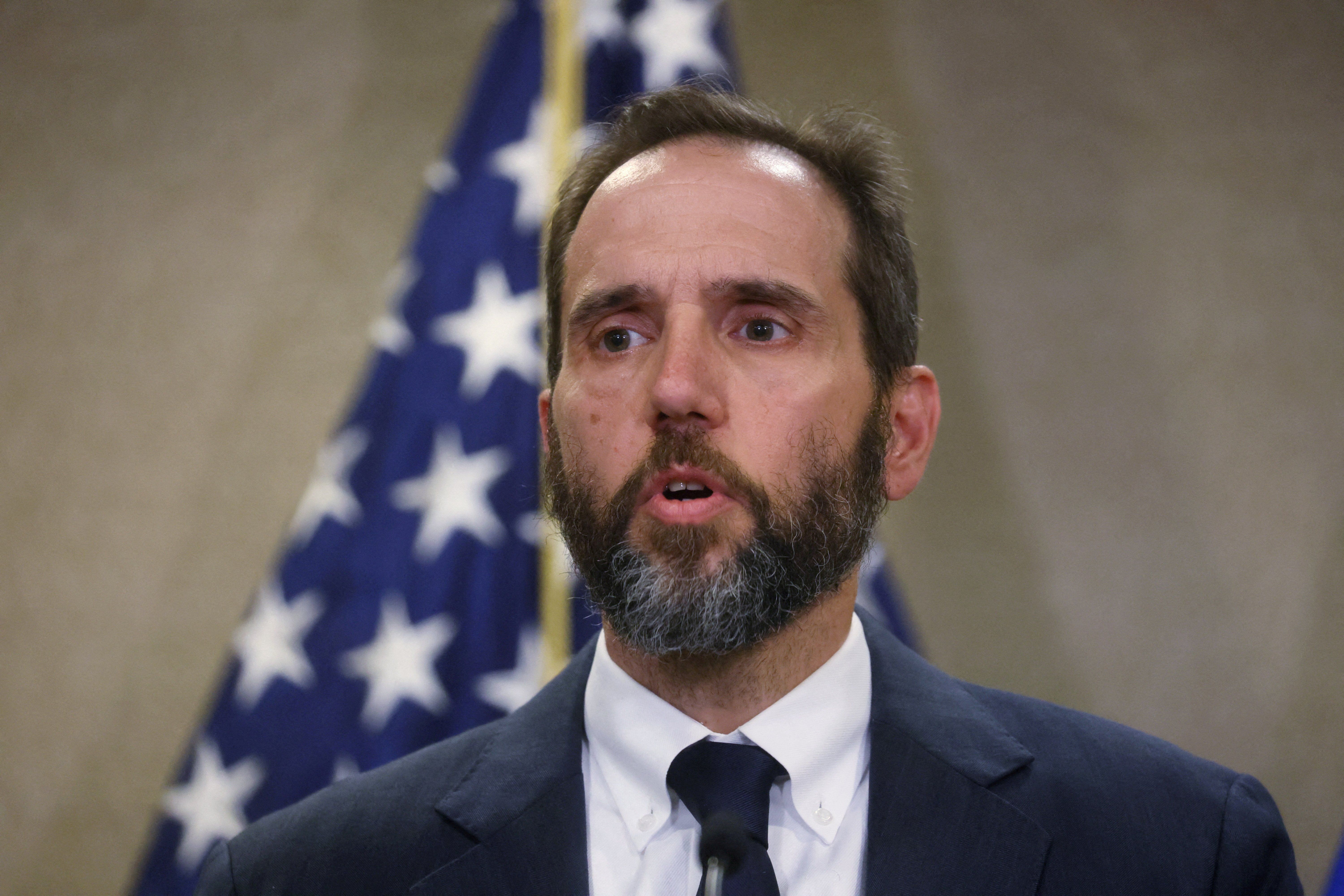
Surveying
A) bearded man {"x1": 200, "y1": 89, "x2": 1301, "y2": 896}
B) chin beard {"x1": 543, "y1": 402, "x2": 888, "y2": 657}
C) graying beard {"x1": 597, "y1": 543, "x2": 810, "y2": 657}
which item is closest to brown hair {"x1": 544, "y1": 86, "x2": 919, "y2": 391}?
bearded man {"x1": 200, "y1": 89, "x2": 1301, "y2": 896}

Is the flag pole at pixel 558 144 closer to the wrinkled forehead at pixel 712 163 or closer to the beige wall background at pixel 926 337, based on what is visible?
the beige wall background at pixel 926 337

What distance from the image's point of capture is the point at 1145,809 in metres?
1.62

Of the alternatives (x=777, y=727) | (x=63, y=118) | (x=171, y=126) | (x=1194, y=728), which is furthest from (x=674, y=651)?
(x=63, y=118)

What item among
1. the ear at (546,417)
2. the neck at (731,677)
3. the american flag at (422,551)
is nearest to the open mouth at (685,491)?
the neck at (731,677)

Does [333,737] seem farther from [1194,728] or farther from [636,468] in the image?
[1194,728]

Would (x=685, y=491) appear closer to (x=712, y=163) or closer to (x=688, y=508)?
(x=688, y=508)

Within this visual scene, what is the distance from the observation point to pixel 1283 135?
2762 millimetres

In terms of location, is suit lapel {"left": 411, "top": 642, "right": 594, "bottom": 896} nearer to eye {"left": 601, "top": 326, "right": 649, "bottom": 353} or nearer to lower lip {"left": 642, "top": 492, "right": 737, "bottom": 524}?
lower lip {"left": 642, "top": 492, "right": 737, "bottom": 524}

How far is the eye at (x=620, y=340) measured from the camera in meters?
1.72

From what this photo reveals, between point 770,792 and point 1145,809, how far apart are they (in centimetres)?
57

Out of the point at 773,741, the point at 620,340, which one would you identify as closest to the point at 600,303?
the point at 620,340

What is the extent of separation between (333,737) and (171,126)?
194 cm

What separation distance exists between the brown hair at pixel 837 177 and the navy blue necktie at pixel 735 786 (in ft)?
2.17

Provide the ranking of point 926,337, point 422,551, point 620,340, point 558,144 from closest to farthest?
point 620,340 → point 422,551 → point 558,144 → point 926,337
